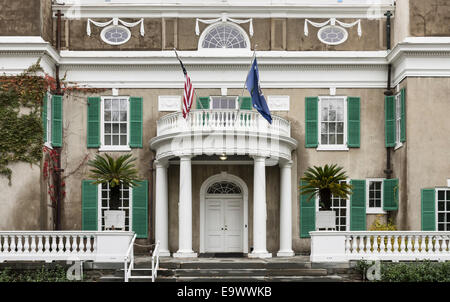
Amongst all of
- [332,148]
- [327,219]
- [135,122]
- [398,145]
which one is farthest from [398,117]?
[135,122]

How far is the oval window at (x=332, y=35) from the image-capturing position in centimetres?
2759

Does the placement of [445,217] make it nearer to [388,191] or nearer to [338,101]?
[388,191]

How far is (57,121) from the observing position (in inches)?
1046

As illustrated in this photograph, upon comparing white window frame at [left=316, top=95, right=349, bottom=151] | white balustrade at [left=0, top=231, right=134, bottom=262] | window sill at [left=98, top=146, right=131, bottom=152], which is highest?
white window frame at [left=316, top=95, right=349, bottom=151]

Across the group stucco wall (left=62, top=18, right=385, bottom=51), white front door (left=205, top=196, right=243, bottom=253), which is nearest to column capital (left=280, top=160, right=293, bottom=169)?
white front door (left=205, top=196, right=243, bottom=253)

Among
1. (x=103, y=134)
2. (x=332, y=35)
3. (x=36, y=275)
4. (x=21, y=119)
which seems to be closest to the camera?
(x=36, y=275)

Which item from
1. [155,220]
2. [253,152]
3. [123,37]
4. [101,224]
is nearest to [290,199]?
[253,152]

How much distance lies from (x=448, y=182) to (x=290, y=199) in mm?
5243

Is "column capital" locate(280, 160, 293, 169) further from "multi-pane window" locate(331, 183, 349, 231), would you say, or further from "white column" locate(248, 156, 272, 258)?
"multi-pane window" locate(331, 183, 349, 231)

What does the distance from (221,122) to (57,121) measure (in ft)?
19.9

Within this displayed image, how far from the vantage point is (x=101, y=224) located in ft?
87.4

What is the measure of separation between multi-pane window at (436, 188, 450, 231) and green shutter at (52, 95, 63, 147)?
13.0 metres

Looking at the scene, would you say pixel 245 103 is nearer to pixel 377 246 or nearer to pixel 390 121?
pixel 390 121

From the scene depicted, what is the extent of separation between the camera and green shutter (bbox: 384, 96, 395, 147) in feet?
87.5
